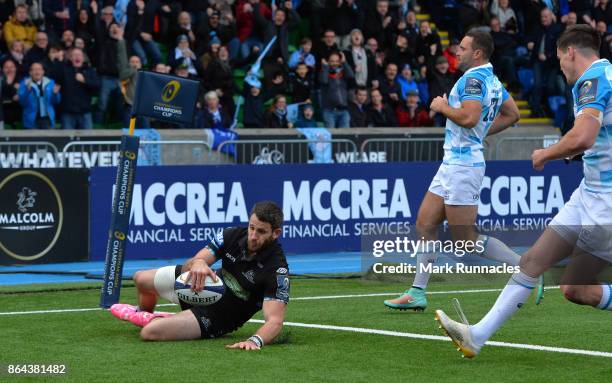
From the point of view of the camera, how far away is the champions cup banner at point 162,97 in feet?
35.9

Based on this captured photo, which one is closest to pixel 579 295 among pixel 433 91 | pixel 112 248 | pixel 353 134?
pixel 112 248

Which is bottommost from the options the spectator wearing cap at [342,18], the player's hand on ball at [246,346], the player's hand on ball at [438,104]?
the player's hand on ball at [246,346]

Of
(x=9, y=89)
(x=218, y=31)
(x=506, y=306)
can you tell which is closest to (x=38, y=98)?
(x=9, y=89)

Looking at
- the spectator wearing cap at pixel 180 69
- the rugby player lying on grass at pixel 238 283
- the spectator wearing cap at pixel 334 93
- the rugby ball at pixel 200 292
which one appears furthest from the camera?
the spectator wearing cap at pixel 334 93

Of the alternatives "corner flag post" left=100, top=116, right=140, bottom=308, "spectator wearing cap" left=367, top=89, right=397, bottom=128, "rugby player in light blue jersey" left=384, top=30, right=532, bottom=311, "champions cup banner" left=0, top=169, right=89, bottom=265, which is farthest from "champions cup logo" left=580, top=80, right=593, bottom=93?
"spectator wearing cap" left=367, top=89, right=397, bottom=128

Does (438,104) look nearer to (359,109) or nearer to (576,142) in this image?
(576,142)

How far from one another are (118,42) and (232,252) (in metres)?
12.4

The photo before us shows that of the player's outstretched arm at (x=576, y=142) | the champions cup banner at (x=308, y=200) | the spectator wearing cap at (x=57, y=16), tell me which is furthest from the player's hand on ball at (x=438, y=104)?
the spectator wearing cap at (x=57, y=16)

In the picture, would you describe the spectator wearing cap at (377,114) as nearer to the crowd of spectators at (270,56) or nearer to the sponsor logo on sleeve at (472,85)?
the crowd of spectators at (270,56)

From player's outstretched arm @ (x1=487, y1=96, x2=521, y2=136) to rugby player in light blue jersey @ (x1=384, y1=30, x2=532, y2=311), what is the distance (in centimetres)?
1

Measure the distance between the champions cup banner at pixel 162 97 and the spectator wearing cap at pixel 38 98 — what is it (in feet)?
29.9

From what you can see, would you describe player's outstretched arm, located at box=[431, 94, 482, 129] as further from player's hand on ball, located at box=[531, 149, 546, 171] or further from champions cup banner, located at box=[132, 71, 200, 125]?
player's hand on ball, located at box=[531, 149, 546, 171]

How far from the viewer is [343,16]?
80.2 feet

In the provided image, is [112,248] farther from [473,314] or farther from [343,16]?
[343,16]
